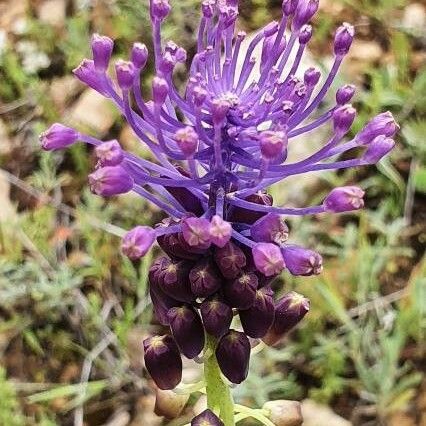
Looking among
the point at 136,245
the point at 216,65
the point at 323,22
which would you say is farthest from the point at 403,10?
the point at 136,245

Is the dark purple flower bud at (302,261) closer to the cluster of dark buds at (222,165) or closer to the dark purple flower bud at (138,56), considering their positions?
the cluster of dark buds at (222,165)

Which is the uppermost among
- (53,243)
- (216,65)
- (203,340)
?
(216,65)

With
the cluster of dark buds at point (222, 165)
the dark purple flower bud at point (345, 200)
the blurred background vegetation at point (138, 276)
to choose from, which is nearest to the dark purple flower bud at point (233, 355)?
the cluster of dark buds at point (222, 165)

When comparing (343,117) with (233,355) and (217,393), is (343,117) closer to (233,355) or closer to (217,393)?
(233,355)

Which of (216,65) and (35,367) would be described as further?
(35,367)

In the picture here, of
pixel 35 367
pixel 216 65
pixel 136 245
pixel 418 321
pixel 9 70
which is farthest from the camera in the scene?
pixel 9 70

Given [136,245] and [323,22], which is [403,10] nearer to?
[323,22]

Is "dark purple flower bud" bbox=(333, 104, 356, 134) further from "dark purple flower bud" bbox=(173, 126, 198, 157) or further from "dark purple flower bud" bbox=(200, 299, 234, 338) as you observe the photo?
"dark purple flower bud" bbox=(200, 299, 234, 338)
